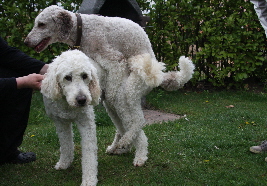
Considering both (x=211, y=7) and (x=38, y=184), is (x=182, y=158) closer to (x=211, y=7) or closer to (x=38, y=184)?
(x=38, y=184)

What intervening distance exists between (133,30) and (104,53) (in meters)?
0.37

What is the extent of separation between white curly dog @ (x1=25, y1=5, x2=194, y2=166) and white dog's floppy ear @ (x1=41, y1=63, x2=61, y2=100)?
1.97 ft

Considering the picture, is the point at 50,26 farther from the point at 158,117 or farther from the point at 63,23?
the point at 158,117

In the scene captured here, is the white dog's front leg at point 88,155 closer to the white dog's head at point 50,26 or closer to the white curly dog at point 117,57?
the white curly dog at point 117,57

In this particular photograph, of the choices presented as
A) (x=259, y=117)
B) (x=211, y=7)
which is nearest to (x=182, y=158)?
(x=259, y=117)

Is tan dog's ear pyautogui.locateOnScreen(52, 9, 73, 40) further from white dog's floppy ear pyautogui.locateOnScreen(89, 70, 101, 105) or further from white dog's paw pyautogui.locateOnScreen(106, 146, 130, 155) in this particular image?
white dog's paw pyautogui.locateOnScreen(106, 146, 130, 155)

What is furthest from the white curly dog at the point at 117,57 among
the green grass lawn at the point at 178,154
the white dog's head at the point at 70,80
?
the white dog's head at the point at 70,80

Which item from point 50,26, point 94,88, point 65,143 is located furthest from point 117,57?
point 65,143

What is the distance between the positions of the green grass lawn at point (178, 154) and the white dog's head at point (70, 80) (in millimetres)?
Answer: 791

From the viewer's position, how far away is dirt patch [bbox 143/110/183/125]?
5255 mm

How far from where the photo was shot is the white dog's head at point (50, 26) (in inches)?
127

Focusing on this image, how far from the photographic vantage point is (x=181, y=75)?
3328 millimetres

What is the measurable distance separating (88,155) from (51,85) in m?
0.67

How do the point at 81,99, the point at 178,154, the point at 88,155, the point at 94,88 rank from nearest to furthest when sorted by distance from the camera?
the point at 81,99, the point at 94,88, the point at 88,155, the point at 178,154
